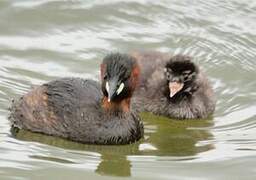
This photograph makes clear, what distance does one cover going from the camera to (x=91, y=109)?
10.5m

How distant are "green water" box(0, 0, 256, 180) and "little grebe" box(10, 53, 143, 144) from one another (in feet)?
0.40

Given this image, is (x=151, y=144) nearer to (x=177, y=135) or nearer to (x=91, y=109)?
(x=177, y=135)

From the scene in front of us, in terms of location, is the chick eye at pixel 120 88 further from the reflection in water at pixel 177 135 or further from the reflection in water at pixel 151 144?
the reflection in water at pixel 177 135

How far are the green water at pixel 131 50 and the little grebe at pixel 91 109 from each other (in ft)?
0.40

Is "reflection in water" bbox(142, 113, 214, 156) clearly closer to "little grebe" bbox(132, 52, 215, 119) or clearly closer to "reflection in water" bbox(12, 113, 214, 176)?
"reflection in water" bbox(12, 113, 214, 176)

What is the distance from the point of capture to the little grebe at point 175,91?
480 inches

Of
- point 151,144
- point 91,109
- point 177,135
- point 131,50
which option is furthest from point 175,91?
point 131,50

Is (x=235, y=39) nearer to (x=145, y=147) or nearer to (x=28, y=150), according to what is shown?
(x=145, y=147)

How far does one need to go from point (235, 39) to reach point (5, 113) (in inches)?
182

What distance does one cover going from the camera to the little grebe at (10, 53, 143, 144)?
1030cm

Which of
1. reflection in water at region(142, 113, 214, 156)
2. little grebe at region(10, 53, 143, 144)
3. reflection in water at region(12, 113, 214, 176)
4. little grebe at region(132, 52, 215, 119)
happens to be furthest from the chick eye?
little grebe at region(132, 52, 215, 119)

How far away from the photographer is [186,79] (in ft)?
40.0

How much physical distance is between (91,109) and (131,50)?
374cm

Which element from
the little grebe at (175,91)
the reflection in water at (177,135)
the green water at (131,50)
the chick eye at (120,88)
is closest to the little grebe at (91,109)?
the chick eye at (120,88)
